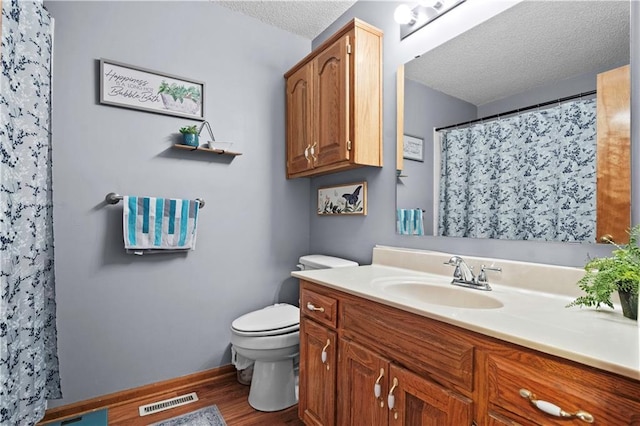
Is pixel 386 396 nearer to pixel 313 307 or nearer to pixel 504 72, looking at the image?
pixel 313 307

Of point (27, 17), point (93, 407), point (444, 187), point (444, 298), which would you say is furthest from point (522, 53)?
point (93, 407)

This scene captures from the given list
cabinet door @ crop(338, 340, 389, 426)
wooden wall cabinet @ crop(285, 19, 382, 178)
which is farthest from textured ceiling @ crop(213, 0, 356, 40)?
cabinet door @ crop(338, 340, 389, 426)

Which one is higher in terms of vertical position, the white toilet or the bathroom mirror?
the bathroom mirror

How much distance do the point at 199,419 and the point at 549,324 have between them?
5.77 ft

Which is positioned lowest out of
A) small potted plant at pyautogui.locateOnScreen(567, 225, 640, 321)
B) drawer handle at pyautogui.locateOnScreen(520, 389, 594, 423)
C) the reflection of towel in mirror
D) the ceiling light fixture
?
drawer handle at pyautogui.locateOnScreen(520, 389, 594, 423)

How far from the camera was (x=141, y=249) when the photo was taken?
183cm

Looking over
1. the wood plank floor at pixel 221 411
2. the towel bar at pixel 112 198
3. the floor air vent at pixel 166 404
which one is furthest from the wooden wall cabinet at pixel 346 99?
the floor air vent at pixel 166 404

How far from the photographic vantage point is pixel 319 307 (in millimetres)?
1420

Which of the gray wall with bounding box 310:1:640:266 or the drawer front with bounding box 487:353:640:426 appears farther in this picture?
the gray wall with bounding box 310:1:640:266

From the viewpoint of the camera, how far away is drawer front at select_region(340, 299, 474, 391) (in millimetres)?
859

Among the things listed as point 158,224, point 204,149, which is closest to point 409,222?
point 204,149

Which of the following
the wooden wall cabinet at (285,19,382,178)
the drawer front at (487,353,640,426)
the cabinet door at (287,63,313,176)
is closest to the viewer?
the drawer front at (487,353,640,426)

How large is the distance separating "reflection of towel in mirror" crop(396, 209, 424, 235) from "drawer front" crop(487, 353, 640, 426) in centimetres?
95

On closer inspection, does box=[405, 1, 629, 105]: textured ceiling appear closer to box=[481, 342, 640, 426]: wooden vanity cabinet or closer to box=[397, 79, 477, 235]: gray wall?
box=[397, 79, 477, 235]: gray wall
